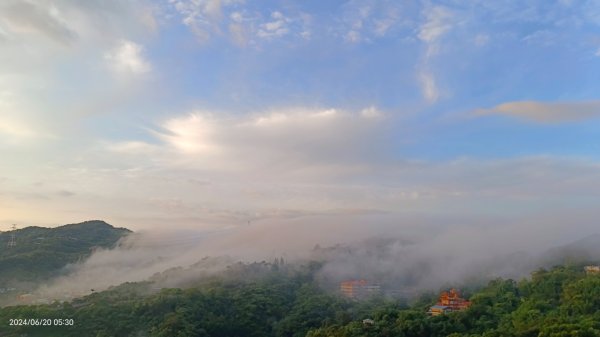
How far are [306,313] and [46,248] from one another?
2514 inches

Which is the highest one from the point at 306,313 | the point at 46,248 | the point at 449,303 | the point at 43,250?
the point at 46,248

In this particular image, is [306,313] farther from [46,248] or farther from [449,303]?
[46,248]

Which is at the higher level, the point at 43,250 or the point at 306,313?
the point at 43,250

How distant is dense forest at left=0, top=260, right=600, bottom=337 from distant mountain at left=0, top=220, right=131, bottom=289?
22.6m

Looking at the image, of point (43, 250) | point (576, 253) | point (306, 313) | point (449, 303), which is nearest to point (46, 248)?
point (43, 250)

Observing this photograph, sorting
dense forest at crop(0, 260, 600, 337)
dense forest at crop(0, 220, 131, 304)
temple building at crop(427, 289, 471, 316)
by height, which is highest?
dense forest at crop(0, 220, 131, 304)

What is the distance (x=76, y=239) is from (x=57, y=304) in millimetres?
67265

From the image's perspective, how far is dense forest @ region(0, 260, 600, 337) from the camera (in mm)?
39781

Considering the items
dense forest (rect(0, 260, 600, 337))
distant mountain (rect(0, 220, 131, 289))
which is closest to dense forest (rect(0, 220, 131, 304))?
distant mountain (rect(0, 220, 131, 289))

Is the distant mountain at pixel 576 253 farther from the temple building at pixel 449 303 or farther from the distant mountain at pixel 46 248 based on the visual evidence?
the distant mountain at pixel 46 248

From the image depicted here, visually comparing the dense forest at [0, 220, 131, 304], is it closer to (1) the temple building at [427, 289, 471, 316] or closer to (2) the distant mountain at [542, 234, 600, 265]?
(1) the temple building at [427, 289, 471, 316]

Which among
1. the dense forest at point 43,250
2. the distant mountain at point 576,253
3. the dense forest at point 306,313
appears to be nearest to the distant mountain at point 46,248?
the dense forest at point 43,250

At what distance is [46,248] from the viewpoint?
96.1m

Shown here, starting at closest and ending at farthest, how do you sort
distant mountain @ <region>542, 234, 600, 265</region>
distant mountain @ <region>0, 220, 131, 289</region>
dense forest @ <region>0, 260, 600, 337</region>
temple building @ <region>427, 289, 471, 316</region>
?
1. dense forest @ <region>0, 260, 600, 337</region>
2. temple building @ <region>427, 289, 471, 316</region>
3. distant mountain @ <region>542, 234, 600, 265</region>
4. distant mountain @ <region>0, 220, 131, 289</region>
